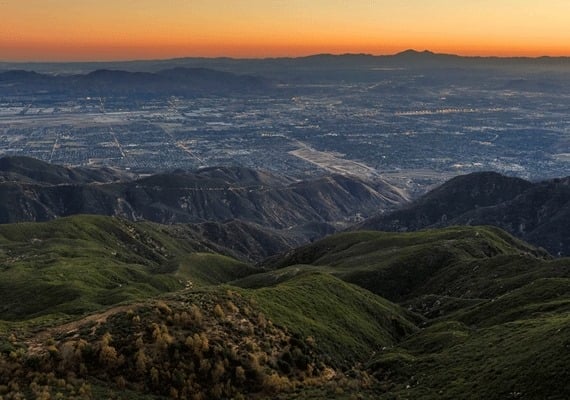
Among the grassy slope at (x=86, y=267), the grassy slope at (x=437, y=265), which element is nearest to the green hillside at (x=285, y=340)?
the grassy slope at (x=86, y=267)

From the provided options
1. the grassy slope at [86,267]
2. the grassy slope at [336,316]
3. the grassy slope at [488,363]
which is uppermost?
the grassy slope at [488,363]

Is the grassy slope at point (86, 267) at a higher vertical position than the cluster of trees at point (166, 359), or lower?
lower

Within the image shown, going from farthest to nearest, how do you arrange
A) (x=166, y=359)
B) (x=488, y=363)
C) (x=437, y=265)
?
(x=437, y=265)
(x=488, y=363)
(x=166, y=359)

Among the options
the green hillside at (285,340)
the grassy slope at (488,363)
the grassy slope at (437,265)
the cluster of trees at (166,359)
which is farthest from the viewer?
the grassy slope at (437,265)

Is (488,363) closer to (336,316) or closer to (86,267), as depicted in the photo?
(336,316)

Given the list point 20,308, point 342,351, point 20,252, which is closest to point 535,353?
point 342,351

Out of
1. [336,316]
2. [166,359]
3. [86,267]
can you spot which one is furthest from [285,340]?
[86,267]

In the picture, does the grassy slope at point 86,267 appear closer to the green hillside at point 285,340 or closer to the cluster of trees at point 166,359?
the green hillside at point 285,340

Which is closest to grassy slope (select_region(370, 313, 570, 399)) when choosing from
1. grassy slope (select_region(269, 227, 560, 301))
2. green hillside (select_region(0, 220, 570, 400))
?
green hillside (select_region(0, 220, 570, 400))

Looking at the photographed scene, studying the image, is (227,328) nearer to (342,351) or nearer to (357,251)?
(342,351)
